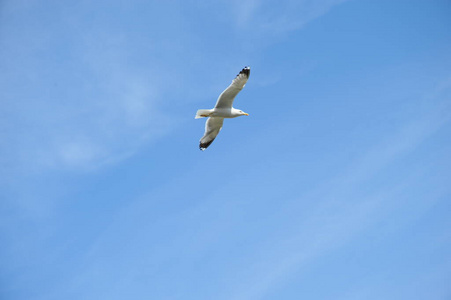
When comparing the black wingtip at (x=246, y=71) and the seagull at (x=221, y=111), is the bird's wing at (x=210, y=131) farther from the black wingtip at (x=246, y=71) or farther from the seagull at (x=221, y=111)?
the black wingtip at (x=246, y=71)

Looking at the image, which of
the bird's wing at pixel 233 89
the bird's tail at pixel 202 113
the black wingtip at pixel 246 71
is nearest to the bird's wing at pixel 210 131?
the bird's tail at pixel 202 113

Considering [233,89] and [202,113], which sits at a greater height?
[202,113]

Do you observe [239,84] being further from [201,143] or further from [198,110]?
[201,143]

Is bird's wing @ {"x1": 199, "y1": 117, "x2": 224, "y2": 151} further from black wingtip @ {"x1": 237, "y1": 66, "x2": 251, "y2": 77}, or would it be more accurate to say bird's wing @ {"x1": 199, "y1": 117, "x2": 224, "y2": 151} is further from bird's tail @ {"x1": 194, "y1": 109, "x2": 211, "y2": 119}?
black wingtip @ {"x1": 237, "y1": 66, "x2": 251, "y2": 77}

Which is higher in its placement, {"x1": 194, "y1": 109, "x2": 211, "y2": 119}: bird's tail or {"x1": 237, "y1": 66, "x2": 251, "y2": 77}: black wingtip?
{"x1": 194, "y1": 109, "x2": 211, "y2": 119}: bird's tail

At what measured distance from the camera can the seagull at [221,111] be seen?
1897cm

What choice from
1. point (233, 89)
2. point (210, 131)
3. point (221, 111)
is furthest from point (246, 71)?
point (210, 131)

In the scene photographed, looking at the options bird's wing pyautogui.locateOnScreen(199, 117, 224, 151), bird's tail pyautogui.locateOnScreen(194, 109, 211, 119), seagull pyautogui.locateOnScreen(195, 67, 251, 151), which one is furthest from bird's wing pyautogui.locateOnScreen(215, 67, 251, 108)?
bird's wing pyautogui.locateOnScreen(199, 117, 224, 151)

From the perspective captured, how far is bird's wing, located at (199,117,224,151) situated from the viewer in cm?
2095

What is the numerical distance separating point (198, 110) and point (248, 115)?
240cm

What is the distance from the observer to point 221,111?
2009 cm

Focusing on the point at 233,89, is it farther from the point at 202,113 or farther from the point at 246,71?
the point at 202,113

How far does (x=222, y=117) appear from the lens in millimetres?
20688

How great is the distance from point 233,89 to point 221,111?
1295mm
